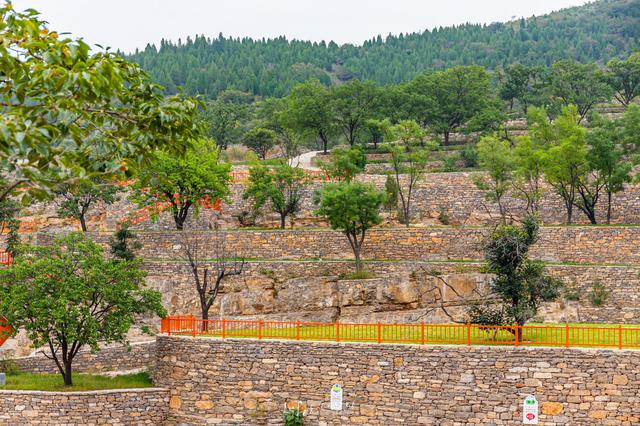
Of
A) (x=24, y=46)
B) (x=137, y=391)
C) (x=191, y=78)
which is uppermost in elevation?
(x=191, y=78)

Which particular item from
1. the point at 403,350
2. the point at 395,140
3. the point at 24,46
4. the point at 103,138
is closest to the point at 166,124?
the point at 103,138

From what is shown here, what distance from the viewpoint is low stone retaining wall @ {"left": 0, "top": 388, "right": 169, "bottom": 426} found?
1086 inches

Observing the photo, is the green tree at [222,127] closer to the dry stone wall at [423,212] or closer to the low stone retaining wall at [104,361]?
the dry stone wall at [423,212]

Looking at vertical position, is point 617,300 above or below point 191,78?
below

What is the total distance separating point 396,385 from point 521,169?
2059 cm

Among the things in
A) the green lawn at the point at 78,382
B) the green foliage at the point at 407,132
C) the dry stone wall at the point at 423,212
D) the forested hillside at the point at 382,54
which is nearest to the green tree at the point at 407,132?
the green foliage at the point at 407,132

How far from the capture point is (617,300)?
3384cm

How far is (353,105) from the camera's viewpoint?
209 feet

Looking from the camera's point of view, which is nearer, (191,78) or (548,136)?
(548,136)

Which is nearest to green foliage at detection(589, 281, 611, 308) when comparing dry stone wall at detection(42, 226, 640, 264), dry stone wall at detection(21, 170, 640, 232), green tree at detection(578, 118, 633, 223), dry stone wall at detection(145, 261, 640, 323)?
dry stone wall at detection(145, 261, 640, 323)

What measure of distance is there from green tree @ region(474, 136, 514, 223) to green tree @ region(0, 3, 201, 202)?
3120cm

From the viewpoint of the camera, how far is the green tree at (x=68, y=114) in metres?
12.0

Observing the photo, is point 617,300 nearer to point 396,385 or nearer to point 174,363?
point 396,385

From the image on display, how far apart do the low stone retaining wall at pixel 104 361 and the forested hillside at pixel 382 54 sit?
8146cm
